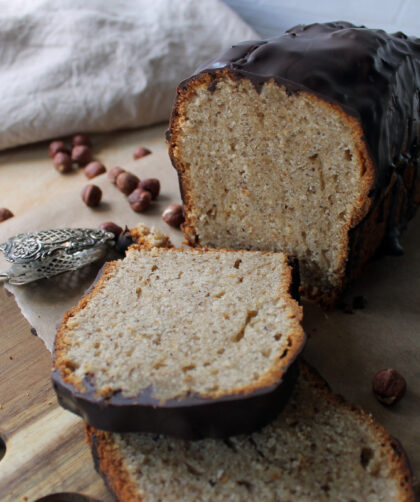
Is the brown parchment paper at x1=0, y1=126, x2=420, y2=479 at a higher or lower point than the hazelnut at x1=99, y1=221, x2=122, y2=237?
lower

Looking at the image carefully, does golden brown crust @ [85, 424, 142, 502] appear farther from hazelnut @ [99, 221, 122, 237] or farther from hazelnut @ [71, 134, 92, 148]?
hazelnut @ [71, 134, 92, 148]

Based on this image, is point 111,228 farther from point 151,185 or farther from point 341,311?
point 341,311

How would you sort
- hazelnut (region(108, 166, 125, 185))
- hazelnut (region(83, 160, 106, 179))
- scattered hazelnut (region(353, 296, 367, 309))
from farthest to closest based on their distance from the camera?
hazelnut (region(83, 160, 106, 179)), hazelnut (region(108, 166, 125, 185)), scattered hazelnut (region(353, 296, 367, 309))

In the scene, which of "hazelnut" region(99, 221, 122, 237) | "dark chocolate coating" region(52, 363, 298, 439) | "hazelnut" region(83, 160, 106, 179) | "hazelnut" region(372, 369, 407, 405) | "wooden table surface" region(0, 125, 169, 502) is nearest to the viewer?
"dark chocolate coating" region(52, 363, 298, 439)

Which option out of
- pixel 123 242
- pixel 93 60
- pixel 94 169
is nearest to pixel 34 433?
pixel 123 242

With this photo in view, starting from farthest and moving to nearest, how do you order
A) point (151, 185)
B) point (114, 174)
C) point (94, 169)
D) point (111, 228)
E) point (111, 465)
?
point (94, 169) → point (114, 174) → point (151, 185) → point (111, 228) → point (111, 465)

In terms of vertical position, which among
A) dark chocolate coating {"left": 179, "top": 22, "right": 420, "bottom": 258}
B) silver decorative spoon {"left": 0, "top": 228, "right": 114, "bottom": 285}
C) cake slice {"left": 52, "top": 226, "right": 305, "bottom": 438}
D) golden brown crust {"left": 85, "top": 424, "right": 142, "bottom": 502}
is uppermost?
dark chocolate coating {"left": 179, "top": 22, "right": 420, "bottom": 258}

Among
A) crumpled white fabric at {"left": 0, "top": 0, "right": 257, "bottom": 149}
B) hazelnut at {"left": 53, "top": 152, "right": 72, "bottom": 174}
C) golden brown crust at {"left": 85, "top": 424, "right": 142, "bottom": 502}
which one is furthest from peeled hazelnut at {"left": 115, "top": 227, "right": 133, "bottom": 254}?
crumpled white fabric at {"left": 0, "top": 0, "right": 257, "bottom": 149}
